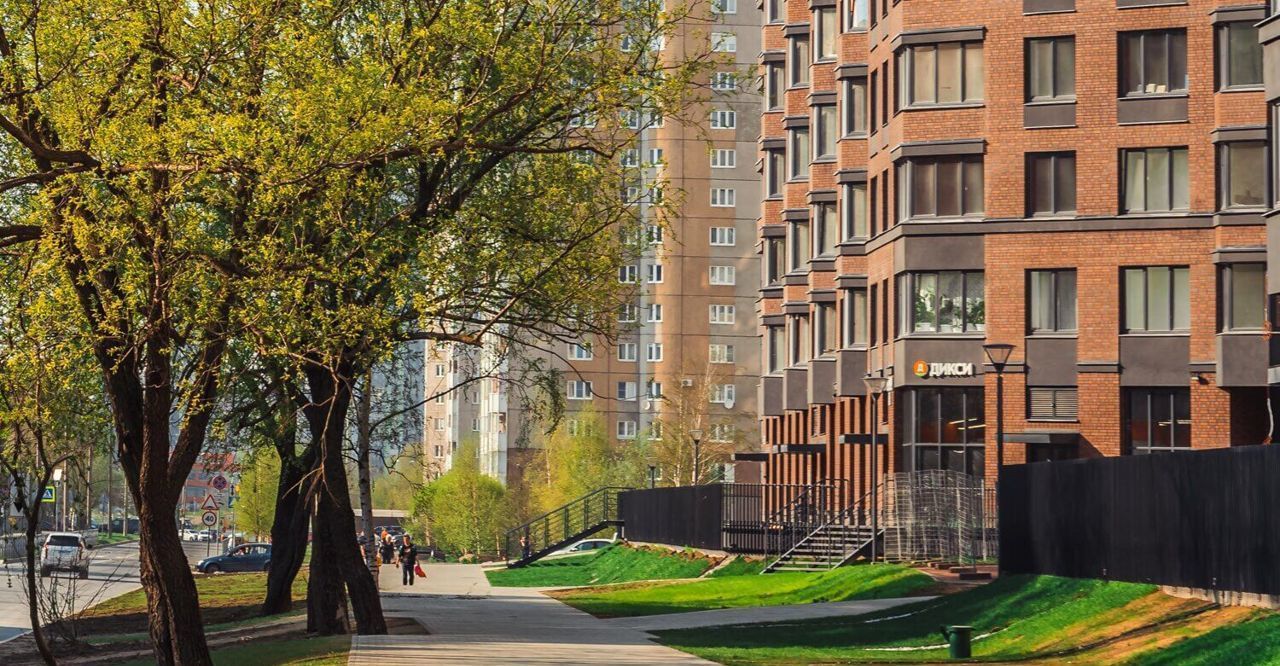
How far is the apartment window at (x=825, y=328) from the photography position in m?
63.7

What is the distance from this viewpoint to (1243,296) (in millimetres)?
48844

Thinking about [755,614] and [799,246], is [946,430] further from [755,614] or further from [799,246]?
[755,614]

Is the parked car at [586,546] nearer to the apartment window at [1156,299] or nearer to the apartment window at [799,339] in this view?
the apartment window at [799,339]

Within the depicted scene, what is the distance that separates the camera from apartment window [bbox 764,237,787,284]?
2971 inches

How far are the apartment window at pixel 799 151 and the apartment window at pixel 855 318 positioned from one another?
413 inches

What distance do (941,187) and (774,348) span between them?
24954 millimetres

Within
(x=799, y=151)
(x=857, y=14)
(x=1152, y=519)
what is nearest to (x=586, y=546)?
(x=799, y=151)

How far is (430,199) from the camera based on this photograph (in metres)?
25.4

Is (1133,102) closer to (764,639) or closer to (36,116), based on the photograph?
(764,639)

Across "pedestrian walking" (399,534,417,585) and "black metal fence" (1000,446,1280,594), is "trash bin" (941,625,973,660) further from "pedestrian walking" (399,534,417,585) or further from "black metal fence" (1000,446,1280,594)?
"pedestrian walking" (399,534,417,585)

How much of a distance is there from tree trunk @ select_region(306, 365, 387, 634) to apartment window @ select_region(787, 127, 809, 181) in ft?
140

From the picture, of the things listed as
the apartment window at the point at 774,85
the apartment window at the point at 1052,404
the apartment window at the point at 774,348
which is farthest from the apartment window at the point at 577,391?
the apartment window at the point at 1052,404

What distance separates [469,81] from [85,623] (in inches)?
903

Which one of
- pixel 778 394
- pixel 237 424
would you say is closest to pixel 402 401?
pixel 237 424
